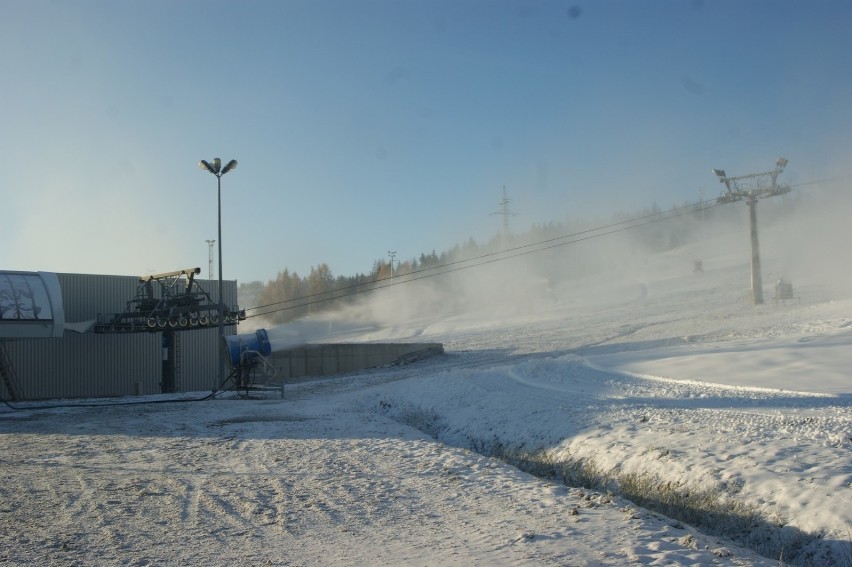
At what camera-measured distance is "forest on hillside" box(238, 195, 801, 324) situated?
122 meters

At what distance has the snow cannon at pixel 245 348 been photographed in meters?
32.8

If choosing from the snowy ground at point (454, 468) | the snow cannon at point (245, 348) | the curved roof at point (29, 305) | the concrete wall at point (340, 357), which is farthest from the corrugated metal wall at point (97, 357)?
the concrete wall at point (340, 357)

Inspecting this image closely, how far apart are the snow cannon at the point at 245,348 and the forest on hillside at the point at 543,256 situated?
71037mm

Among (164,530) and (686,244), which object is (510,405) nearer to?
(164,530)

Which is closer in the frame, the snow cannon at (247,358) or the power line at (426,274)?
the snow cannon at (247,358)

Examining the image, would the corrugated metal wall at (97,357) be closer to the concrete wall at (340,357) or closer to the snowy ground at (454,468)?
the snowy ground at (454,468)

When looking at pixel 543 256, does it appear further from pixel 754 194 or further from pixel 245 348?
pixel 245 348

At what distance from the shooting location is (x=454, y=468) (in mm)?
12836

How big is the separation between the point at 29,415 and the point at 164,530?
66.2 ft

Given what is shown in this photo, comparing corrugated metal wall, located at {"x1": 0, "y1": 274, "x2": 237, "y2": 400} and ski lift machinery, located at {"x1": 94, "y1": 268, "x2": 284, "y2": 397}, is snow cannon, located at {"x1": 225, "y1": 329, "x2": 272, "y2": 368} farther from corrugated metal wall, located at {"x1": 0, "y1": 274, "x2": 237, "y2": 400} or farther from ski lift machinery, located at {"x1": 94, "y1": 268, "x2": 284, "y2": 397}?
corrugated metal wall, located at {"x1": 0, "y1": 274, "x2": 237, "y2": 400}

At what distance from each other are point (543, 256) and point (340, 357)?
97737 millimetres

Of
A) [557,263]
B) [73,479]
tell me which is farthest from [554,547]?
[557,263]

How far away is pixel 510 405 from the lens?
20.2 metres

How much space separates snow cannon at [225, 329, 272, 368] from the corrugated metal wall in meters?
4.27
